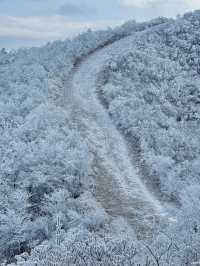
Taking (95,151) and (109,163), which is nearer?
(109,163)

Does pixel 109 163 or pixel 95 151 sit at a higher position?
pixel 95 151

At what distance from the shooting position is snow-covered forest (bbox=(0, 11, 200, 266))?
12047 mm

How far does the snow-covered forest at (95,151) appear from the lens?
1205cm

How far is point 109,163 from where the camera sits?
70.3 ft

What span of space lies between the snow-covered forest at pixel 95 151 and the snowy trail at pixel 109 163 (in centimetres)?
16

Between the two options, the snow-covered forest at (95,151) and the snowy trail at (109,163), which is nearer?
the snow-covered forest at (95,151)

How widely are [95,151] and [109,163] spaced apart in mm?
1246


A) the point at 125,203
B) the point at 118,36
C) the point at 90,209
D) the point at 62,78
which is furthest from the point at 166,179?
the point at 118,36

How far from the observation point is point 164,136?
963 inches

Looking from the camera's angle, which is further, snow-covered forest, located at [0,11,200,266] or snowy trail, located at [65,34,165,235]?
snowy trail, located at [65,34,165,235]

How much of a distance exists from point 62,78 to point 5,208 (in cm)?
1852

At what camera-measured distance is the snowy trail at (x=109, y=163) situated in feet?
58.0

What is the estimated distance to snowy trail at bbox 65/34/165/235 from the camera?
58.0 ft

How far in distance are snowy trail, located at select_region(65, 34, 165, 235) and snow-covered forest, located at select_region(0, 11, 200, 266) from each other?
0.16 metres
